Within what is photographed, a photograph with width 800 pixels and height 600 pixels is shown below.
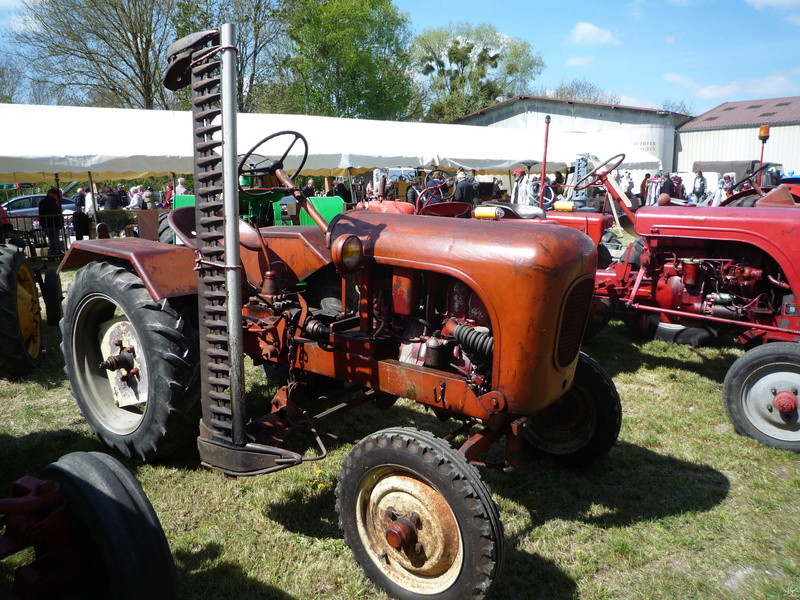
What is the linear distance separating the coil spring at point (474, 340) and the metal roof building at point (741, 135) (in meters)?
26.7

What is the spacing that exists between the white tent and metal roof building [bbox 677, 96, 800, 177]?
14550 millimetres

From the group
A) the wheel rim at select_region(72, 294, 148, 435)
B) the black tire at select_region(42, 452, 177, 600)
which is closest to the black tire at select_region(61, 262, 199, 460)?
the wheel rim at select_region(72, 294, 148, 435)

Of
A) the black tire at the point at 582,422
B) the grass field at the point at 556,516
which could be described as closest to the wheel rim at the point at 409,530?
the grass field at the point at 556,516

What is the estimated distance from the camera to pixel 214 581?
2439mm

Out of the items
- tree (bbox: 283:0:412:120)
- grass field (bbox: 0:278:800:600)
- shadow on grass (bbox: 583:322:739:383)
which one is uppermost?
tree (bbox: 283:0:412:120)

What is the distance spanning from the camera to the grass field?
2.45 meters

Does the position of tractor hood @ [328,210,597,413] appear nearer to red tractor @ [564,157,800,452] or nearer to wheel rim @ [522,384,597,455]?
wheel rim @ [522,384,597,455]

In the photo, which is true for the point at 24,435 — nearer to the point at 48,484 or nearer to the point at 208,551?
the point at 208,551

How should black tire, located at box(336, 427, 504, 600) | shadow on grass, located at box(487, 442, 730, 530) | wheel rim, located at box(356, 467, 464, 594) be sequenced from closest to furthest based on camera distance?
black tire, located at box(336, 427, 504, 600) → wheel rim, located at box(356, 467, 464, 594) → shadow on grass, located at box(487, 442, 730, 530)

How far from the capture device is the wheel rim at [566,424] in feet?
10.5

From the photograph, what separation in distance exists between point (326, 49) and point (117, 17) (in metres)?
10.7

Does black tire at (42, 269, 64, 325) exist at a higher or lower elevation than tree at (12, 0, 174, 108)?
lower

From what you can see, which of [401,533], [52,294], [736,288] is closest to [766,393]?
[736,288]

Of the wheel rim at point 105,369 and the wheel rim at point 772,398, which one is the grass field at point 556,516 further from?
the wheel rim at point 105,369
